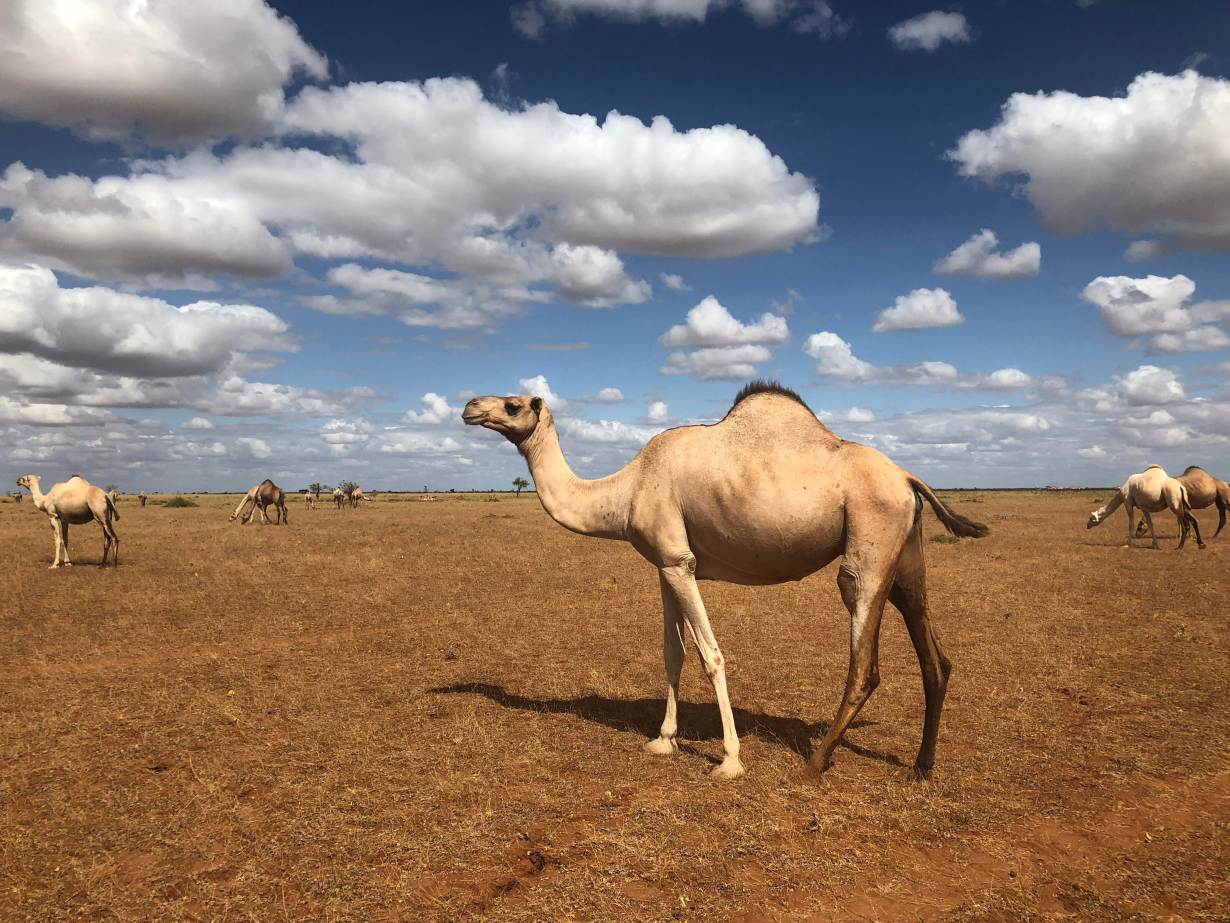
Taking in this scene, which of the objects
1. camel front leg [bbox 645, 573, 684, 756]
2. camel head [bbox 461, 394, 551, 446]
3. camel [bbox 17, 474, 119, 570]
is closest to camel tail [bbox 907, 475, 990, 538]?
camel front leg [bbox 645, 573, 684, 756]

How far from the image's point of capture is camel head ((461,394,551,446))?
8562 mm

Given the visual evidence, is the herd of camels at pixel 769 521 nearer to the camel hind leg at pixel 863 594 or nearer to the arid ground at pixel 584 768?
the camel hind leg at pixel 863 594

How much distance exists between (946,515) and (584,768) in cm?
456

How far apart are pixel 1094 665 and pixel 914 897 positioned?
843 cm

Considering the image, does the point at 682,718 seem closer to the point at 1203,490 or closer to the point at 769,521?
the point at 769,521

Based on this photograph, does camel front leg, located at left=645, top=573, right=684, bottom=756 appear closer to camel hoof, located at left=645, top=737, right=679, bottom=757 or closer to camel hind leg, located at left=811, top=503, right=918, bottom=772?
camel hoof, located at left=645, top=737, right=679, bottom=757

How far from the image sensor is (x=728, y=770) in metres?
7.10

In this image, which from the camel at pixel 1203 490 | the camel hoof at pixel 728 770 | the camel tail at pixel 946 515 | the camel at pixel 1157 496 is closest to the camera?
the camel hoof at pixel 728 770

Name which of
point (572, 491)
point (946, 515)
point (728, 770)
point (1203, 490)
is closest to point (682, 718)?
point (728, 770)

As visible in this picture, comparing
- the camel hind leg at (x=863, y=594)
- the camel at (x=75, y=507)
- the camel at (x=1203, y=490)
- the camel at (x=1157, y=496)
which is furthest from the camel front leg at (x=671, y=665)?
the camel at (x=1203, y=490)

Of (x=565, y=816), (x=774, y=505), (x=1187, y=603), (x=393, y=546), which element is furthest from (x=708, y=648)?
(x=393, y=546)

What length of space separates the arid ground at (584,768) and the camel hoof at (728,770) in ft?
0.39

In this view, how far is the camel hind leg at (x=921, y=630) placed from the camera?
7.10 meters

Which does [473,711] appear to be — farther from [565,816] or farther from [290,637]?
[290,637]
